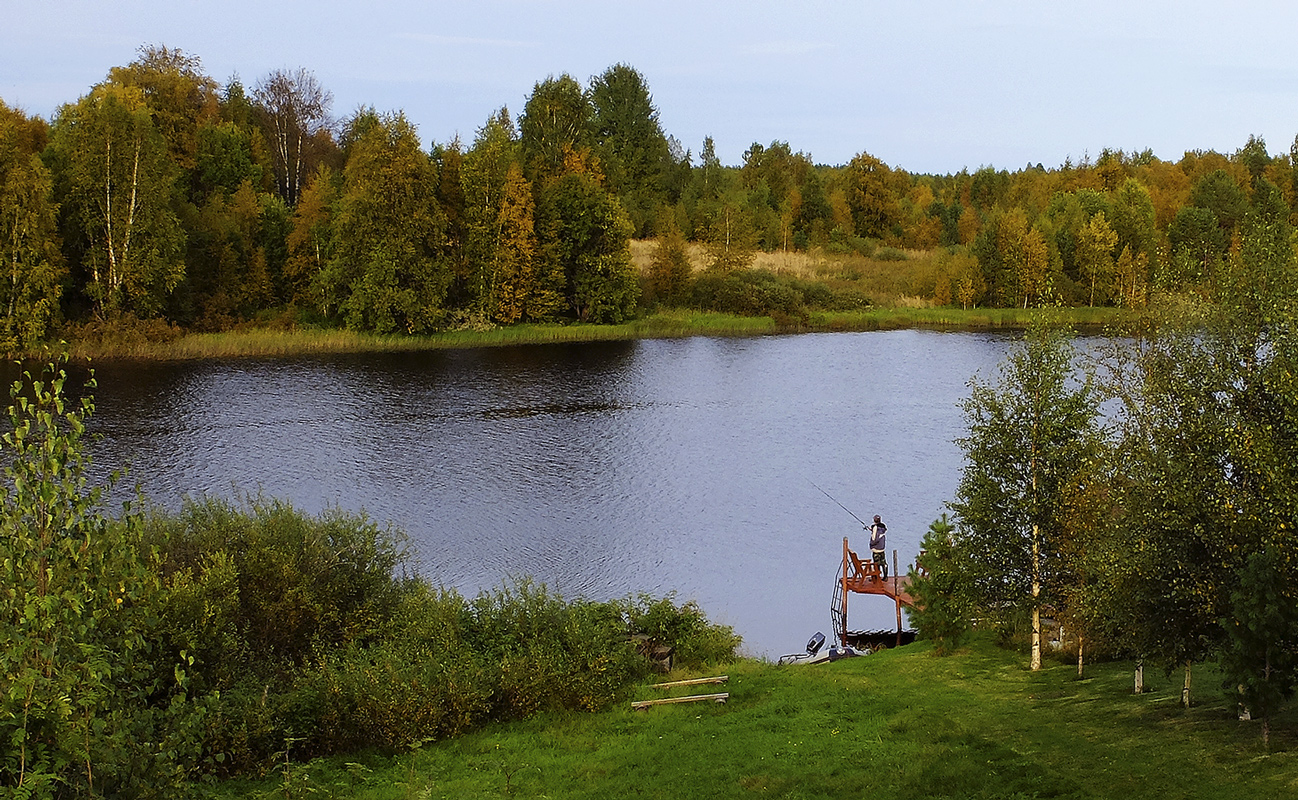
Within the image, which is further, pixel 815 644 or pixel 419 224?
pixel 419 224

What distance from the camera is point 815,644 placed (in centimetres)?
2792

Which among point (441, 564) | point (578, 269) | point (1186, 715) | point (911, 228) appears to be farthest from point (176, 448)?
point (911, 228)

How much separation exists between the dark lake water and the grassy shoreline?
11.0 ft

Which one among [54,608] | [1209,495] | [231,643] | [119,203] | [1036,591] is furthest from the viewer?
[119,203]

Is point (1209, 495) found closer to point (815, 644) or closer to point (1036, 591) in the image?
point (1036, 591)

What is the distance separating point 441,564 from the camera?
31.8 m

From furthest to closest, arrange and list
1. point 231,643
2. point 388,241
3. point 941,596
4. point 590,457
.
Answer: point 388,241 → point 590,457 → point 941,596 → point 231,643

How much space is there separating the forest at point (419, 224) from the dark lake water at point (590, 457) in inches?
323

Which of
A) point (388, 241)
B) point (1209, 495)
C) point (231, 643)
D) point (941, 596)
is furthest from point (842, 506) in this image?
point (388, 241)

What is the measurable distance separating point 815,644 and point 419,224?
179ft

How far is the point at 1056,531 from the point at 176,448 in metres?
33.8

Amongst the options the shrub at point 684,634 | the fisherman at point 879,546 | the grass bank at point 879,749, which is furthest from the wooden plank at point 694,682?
the fisherman at point 879,546

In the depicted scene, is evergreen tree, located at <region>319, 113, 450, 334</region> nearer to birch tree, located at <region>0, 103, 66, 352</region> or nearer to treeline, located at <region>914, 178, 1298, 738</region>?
birch tree, located at <region>0, 103, 66, 352</region>

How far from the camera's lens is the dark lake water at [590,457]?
3253 centimetres
